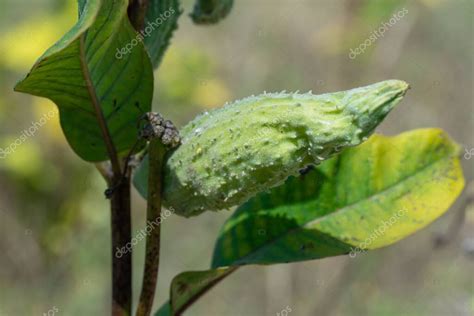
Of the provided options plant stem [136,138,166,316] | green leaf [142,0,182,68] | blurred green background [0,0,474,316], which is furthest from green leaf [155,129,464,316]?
blurred green background [0,0,474,316]

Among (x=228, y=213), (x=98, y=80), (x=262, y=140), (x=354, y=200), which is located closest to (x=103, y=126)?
(x=98, y=80)

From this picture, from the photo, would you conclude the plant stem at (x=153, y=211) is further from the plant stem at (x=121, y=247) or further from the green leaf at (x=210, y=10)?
the green leaf at (x=210, y=10)

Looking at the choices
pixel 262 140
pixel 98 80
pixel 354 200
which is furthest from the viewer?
pixel 354 200

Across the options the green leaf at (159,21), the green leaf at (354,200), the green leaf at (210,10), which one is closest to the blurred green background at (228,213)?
the green leaf at (354,200)

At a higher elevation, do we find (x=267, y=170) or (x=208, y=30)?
(x=208, y=30)

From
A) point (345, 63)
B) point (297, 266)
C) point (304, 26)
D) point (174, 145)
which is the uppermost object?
point (304, 26)

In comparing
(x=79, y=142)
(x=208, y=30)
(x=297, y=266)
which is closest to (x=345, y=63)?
(x=297, y=266)

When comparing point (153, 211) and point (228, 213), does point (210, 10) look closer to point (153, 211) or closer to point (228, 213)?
point (153, 211)

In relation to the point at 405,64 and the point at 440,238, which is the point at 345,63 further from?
the point at 440,238
